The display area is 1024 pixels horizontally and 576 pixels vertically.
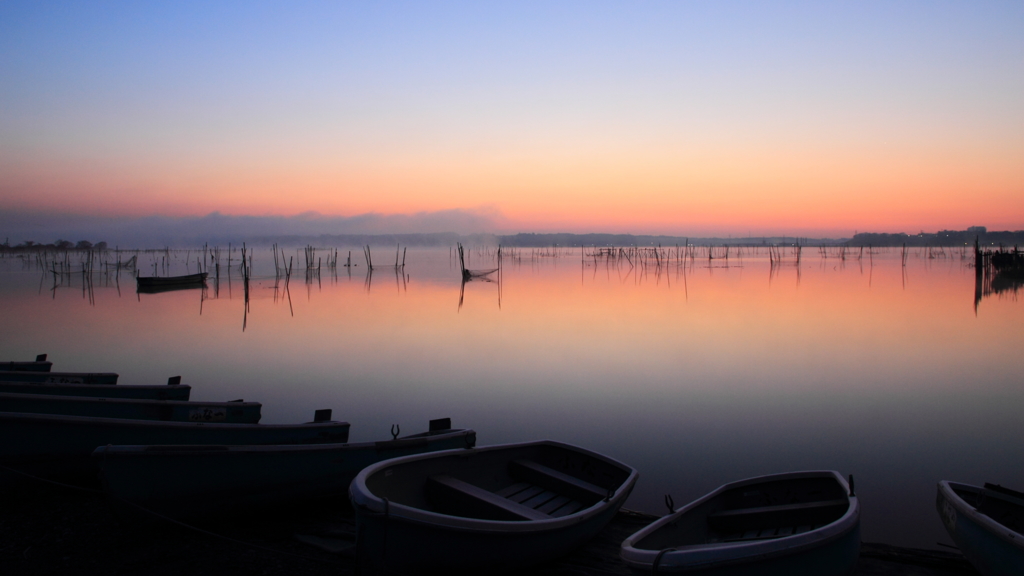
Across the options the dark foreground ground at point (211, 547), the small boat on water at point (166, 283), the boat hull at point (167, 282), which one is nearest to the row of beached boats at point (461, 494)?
the dark foreground ground at point (211, 547)

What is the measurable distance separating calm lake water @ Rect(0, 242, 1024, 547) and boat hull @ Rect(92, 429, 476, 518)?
7.71 feet

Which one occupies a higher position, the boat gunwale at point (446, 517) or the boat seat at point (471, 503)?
the boat gunwale at point (446, 517)

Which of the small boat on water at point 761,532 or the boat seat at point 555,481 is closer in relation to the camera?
the small boat on water at point 761,532

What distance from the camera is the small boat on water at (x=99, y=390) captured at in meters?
5.51

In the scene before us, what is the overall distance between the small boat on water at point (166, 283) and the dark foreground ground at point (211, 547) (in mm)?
23280

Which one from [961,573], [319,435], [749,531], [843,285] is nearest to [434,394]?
[319,435]

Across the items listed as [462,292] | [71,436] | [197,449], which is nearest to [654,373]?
[197,449]

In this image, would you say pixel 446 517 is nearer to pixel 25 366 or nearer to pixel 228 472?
pixel 228 472

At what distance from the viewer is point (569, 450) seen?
445cm

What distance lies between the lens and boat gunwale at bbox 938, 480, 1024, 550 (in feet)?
10.1

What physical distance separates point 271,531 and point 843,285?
27.2 metres

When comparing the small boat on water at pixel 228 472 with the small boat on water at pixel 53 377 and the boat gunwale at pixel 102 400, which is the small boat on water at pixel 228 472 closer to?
the boat gunwale at pixel 102 400

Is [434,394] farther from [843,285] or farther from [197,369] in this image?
[843,285]

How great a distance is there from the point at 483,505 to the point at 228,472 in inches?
66.5
